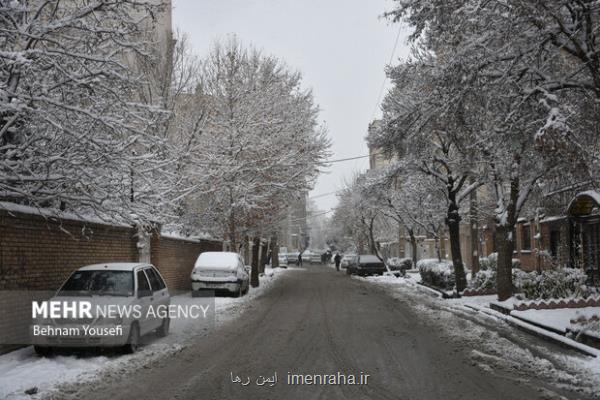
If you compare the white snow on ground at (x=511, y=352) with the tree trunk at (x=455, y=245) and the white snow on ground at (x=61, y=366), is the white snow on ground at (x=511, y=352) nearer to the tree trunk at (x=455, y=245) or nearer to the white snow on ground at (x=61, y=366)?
the tree trunk at (x=455, y=245)

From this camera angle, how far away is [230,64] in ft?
89.2

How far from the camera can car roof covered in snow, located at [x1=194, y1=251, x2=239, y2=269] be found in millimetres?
22188

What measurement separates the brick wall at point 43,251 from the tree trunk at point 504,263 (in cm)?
1108

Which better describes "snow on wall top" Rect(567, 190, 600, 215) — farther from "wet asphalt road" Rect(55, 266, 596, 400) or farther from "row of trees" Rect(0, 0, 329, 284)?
"row of trees" Rect(0, 0, 329, 284)

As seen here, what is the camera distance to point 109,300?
10.2 metres

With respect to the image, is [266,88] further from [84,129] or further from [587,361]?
[587,361]

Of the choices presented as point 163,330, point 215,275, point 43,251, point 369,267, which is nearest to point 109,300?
point 43,251

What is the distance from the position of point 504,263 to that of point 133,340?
40.5 ft

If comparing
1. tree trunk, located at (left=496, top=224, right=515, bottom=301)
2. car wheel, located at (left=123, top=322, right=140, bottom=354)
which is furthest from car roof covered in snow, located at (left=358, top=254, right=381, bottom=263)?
car wheel, located at (left=123, top=322, right=140, bottom=354)

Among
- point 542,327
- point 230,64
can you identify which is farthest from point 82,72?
point 230,64

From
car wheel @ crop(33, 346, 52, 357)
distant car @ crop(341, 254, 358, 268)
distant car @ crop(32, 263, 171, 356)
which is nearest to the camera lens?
distant car @ crop(32, 263, 171, 356)

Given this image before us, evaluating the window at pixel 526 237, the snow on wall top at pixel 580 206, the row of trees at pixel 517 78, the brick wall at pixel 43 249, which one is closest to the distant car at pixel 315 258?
the window at pixel 526 237

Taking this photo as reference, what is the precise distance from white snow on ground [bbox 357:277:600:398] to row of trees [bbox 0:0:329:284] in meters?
6.72

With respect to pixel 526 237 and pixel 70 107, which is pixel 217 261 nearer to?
pixel 70 107
